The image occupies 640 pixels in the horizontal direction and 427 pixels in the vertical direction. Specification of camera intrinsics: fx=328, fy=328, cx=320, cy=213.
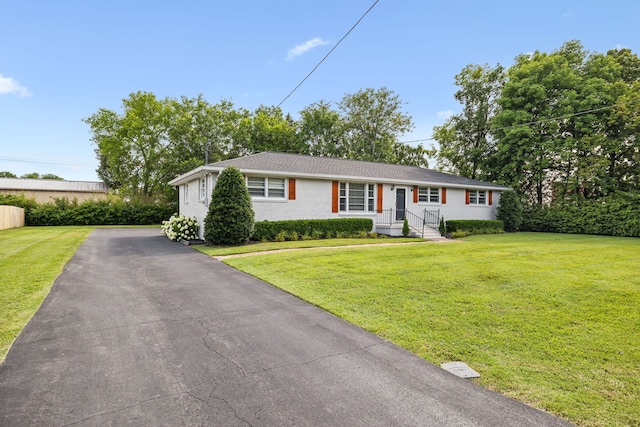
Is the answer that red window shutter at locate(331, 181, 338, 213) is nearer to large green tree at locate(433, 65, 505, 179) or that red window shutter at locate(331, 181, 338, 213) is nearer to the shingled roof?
the shingled roof

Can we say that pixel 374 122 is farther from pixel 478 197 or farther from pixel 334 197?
pixel 334 197

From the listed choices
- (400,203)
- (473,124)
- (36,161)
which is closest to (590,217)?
(400,203)

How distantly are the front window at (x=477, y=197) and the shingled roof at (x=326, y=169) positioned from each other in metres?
0.50

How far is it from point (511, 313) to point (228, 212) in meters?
9.39

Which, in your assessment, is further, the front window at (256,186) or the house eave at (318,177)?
the front window at (256,186)

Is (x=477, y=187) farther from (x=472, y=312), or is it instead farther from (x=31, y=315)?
(x=31, y=315)

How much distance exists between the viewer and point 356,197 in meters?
16.8

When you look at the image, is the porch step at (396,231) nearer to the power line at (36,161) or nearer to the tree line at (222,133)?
the tree line at (222,133)

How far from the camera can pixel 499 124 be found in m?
24.3

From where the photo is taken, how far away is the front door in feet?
59.1

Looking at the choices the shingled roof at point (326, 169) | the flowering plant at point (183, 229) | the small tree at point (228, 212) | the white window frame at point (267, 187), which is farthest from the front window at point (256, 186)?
the flowering plant at point (183, 229)

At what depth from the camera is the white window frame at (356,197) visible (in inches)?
647

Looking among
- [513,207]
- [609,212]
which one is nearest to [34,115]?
[513,207]

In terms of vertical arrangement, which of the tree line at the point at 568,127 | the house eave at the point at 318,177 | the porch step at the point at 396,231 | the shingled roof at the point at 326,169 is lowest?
the porch step at the point at 396,231
